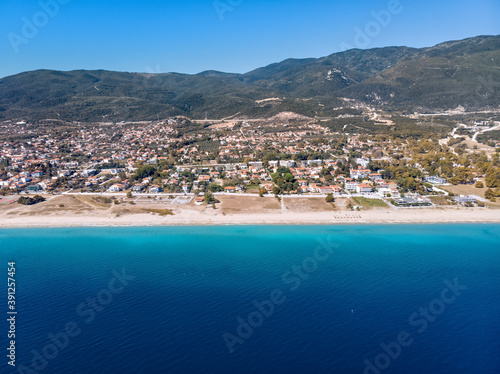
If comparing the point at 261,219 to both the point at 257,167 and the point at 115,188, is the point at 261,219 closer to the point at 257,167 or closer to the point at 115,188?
the point at 257,167

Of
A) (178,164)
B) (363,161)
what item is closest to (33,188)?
(178,164)

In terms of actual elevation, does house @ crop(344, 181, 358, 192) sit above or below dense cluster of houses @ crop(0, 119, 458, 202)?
below

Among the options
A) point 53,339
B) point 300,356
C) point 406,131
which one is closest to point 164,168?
point 53,339

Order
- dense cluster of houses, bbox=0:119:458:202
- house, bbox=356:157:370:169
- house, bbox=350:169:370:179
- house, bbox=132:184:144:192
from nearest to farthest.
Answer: house, bbox=132:184:144:192
dense cluster of houses, bbox=0:119:458:202
house, bbox=350:169:370:179
house, bbox=356:157:370:169

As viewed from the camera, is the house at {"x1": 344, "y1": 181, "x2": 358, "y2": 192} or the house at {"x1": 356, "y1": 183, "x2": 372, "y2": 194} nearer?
the house at {"x1": 356, "y1": 183, "x2": 372, "y2": 194}

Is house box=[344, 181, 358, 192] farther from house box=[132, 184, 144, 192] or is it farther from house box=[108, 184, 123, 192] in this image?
house box=[108, 184, 123, 192]

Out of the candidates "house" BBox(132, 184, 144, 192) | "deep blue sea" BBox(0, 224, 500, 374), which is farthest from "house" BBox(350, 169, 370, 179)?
"house" BBox(132, 184, 144, 192)
